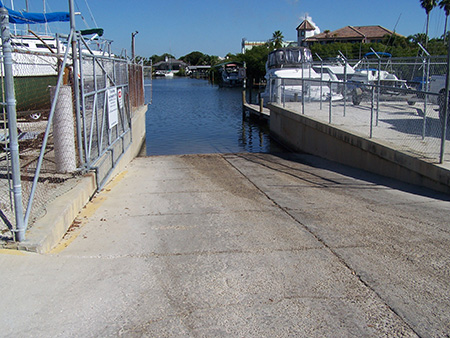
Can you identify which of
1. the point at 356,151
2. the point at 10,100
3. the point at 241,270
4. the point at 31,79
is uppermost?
the point at 31,79

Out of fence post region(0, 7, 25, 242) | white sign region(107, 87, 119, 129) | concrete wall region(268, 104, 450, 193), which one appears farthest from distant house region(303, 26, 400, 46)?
fence post region(0, 7, 25, 242)

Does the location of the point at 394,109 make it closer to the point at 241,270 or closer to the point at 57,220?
the point at 241,270

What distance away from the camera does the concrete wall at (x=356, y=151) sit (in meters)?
8.86

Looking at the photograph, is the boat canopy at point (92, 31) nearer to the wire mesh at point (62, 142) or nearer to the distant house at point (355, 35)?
the wire mesh at point (62, 142)

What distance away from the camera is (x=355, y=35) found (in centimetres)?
9619

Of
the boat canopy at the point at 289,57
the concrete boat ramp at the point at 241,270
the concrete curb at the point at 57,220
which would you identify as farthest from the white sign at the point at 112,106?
the boat canopy at the point at 289,57

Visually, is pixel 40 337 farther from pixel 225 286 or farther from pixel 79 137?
pixel 79 137

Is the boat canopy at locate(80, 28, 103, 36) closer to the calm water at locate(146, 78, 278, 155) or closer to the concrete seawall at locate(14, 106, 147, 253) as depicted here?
the calm water at locate(146, 78, 278, 155)

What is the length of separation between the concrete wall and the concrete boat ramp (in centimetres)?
68

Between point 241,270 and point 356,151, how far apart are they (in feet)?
27.1

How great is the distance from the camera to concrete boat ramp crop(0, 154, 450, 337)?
12.4 ft

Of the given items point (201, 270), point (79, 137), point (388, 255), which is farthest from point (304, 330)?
point (79, 137)

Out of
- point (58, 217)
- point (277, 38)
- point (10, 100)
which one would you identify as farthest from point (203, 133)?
point (277, 38)

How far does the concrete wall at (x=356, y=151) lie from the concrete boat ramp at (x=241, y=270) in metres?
0.68
